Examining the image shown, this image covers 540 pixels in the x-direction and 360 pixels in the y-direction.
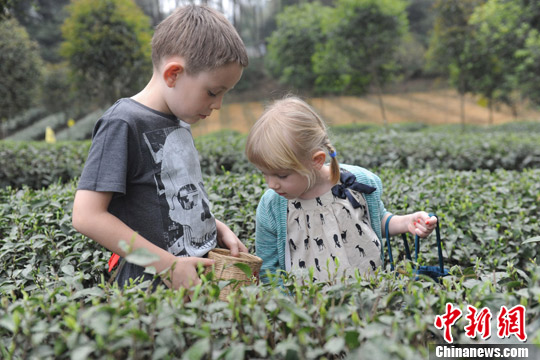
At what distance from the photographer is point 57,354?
97 cm

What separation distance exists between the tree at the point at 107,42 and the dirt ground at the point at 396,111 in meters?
13.4

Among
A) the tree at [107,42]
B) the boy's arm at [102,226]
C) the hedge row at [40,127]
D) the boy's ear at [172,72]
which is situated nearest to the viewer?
the boy's arm at [102,226]

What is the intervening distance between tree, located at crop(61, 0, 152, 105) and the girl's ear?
11.0 meters

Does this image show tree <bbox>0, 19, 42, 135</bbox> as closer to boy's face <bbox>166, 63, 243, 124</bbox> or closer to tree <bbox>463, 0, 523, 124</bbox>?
tree <bbox>463, 0, 523, 124</bbox>

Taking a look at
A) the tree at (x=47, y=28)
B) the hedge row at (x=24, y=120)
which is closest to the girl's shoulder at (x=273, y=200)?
the hedge row at (x=24, y=120)

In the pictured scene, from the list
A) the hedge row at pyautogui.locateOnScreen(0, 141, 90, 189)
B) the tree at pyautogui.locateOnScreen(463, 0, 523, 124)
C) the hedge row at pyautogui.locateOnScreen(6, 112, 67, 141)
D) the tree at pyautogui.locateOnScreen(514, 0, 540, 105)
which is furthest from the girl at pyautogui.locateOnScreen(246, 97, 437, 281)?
the hedge row at pyautogui.locateOnScreen(6, 112, 67, 141)

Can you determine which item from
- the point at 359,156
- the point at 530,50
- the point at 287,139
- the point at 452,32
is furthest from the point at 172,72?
the point at 452,32

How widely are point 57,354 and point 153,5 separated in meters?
35.0

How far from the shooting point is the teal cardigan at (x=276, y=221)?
1949mm

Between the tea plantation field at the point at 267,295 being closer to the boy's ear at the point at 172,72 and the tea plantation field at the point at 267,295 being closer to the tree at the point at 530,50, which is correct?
the boy's ear at the point at 172,72

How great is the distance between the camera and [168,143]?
1.60m

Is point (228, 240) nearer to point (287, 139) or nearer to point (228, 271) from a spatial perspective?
point (228, 271)

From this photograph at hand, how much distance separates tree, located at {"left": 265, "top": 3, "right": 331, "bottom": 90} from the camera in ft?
65.5

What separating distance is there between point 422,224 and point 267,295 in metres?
0.89
